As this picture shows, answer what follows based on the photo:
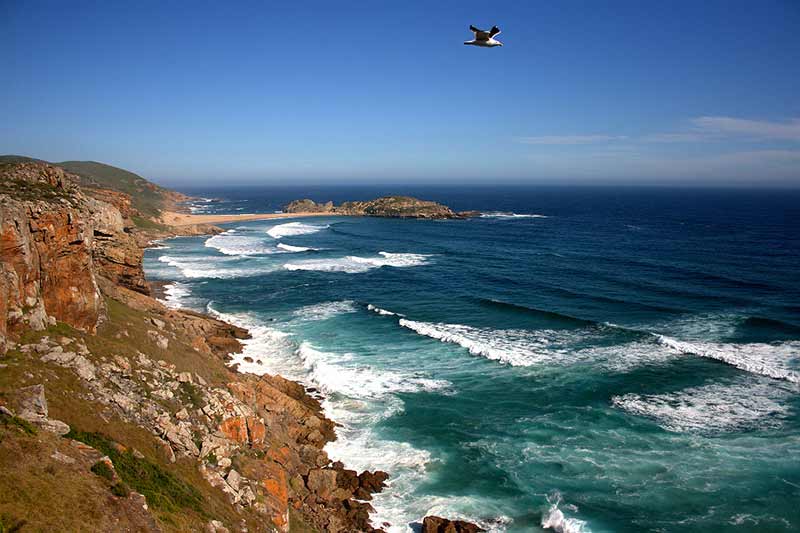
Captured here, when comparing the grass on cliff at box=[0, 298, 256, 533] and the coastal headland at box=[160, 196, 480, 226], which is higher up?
the coastal headland at box=[160, 196, 480, 226]

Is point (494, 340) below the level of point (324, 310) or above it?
below

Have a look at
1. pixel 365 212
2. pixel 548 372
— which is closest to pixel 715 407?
pixel 548 372

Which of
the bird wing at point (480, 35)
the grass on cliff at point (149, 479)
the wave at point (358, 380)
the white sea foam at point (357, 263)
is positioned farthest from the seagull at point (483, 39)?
the white sea foam at point (357, 263)

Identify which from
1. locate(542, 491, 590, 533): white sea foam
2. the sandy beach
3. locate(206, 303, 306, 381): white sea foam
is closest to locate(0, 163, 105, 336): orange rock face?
locate(206, 303, 306, 381): white sea foam

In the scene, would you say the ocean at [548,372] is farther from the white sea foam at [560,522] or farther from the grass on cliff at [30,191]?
the grass on cliff at [30,191]

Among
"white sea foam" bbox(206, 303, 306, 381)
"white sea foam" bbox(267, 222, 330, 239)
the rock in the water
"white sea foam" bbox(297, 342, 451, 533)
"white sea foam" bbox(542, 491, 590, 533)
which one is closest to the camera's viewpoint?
the rock in the water

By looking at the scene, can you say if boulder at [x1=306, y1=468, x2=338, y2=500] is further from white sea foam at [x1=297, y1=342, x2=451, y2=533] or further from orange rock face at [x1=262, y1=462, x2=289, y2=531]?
orange rock face at [x1=262, y1=462, x2=289, y2=531]

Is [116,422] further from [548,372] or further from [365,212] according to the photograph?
[365,212]
